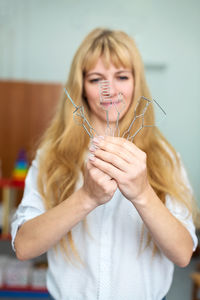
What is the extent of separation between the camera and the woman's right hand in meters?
0.44

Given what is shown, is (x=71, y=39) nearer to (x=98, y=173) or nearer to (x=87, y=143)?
(x=87, y=143)

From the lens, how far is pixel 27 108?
4.91 feet

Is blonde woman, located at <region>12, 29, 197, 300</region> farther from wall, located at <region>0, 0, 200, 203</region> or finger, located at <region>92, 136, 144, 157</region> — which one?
wall, located at <region>0, 0, 200, 203</region>

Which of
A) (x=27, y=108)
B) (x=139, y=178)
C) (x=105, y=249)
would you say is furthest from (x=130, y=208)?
(x=27, y=108)

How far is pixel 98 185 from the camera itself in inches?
17.6

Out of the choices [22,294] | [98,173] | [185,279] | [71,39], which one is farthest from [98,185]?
[71,39]

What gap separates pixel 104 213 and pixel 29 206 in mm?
136

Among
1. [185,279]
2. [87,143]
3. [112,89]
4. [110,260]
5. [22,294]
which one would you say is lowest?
[185,279]

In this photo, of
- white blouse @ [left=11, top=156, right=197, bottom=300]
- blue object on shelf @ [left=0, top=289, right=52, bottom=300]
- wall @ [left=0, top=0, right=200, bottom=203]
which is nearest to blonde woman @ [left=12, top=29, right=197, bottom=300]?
white blouse @ [left=11, top=156, right=197, bottom=300]

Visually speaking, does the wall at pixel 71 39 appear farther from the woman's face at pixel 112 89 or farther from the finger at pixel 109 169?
the finger at pixel 109 169

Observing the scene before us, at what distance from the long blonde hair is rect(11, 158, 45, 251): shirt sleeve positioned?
12 mm

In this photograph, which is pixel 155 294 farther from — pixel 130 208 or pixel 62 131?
pixel 62 131

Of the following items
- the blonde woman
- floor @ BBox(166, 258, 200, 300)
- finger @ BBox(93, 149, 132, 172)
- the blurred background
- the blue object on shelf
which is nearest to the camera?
finger @ BBox(93, 149, 132, 172)

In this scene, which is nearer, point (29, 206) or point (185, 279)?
point (29, 206)
